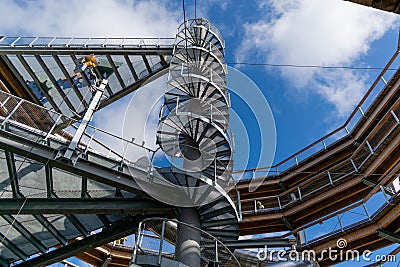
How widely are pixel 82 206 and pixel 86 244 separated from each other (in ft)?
4.98

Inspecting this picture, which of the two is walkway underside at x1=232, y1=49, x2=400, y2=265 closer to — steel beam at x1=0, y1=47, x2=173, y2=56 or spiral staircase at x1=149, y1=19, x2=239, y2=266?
spiral staircase at x1=149, y1=19, x2=239, y2=266

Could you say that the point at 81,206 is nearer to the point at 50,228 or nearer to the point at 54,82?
the point at 50,228

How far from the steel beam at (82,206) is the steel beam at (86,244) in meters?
0.99

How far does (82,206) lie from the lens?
8766 mm

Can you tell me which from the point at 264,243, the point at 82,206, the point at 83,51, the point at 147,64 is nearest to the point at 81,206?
the point at 82,206

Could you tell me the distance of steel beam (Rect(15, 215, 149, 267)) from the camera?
9656mm

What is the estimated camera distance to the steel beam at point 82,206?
8.49 metres

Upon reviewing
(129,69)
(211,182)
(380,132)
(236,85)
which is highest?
(129,69)

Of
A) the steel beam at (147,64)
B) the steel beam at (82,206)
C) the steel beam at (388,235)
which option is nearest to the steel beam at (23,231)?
the steel beam at (82,206)

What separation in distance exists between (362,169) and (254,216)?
14.9 ft

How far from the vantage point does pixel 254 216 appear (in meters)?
14.3

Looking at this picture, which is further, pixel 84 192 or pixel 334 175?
pixel 334 175

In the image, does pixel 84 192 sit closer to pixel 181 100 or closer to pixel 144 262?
pixel 144 262

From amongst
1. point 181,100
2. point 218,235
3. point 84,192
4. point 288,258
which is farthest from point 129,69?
point 288,258
